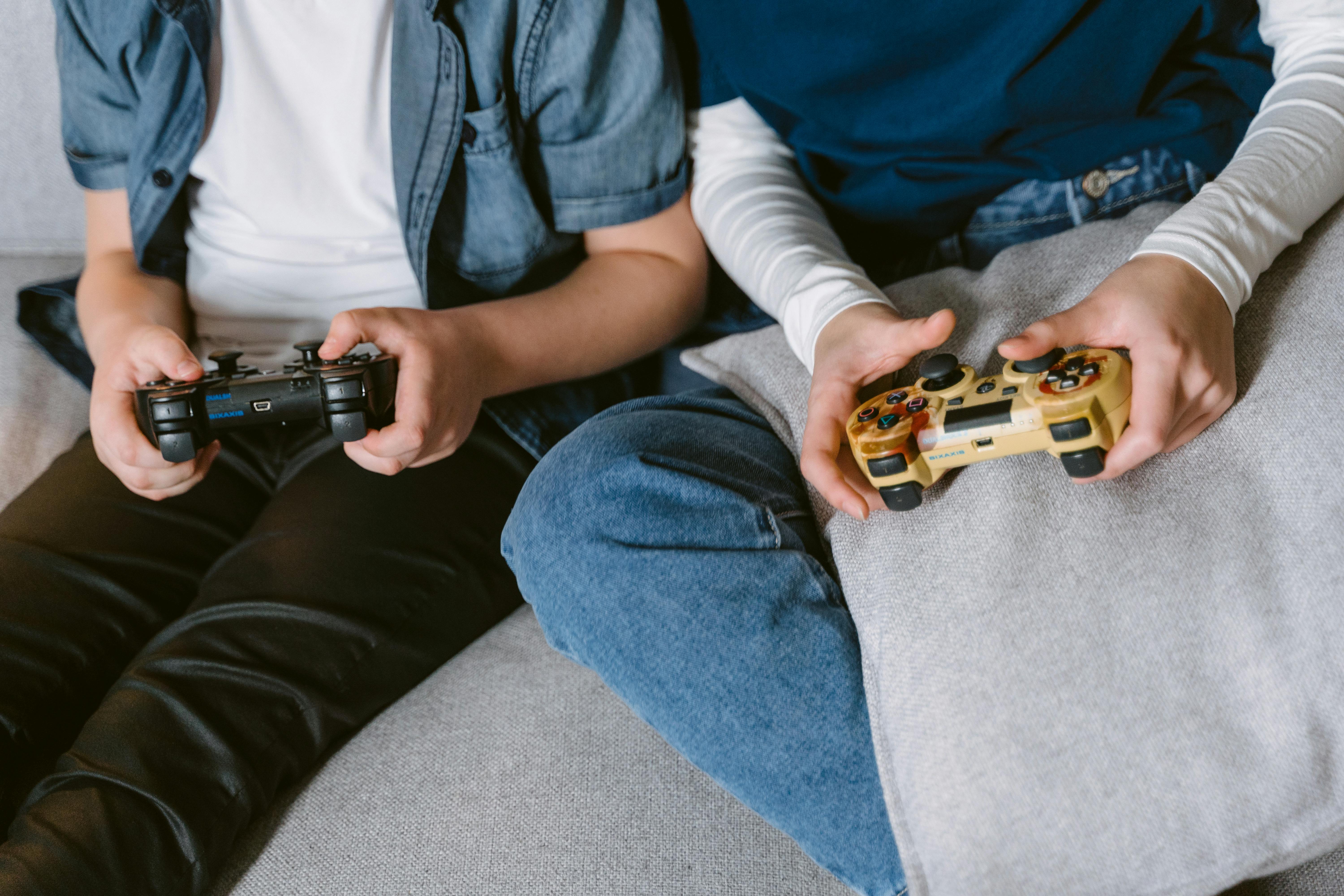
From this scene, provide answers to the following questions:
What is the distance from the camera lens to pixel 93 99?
81cm

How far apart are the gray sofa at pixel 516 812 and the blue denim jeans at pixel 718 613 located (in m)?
0.07

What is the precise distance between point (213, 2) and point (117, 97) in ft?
0.44

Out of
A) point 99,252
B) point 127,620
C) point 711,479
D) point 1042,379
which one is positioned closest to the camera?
point 1042,379

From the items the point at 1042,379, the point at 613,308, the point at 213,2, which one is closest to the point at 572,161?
the point at 613,308

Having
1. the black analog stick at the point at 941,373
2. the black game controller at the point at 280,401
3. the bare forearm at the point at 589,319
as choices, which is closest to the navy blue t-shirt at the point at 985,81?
the bare forearm at the point at 589,319

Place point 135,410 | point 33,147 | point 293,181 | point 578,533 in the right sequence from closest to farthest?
1. point 578,533
2. point 135,410
3. point 293,181
4. point 33,147

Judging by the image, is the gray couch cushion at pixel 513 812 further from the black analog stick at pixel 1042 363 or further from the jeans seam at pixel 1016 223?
the jeans seam at pixel 1016 223

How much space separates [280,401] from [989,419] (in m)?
0.43

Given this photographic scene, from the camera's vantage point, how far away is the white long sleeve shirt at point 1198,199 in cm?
53

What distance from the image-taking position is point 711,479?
0.58 metres

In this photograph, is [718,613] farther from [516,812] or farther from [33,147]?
[33,147]

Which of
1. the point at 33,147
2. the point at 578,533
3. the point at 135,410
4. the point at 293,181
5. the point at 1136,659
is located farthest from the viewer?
the point at 33,147

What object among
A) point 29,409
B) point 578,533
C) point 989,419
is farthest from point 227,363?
point 989,419

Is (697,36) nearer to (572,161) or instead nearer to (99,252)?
(572,161)
